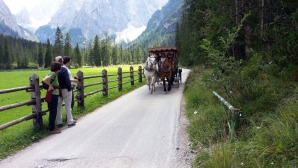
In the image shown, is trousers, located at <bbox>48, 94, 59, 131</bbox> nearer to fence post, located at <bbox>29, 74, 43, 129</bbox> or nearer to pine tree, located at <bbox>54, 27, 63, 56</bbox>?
fence post, located at <bbox>29, 74, 43, 129</bbox>

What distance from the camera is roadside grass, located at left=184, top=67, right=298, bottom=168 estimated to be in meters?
2.76

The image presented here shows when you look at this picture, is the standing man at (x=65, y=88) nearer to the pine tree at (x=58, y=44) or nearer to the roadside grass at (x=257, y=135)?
the roadside grass at (x=257, y=135)

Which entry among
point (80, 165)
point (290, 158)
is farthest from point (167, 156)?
point (290, 158)

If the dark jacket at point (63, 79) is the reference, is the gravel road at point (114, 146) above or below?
below

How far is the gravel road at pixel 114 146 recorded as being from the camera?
3758mm

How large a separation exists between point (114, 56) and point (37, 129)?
94503 millimetres

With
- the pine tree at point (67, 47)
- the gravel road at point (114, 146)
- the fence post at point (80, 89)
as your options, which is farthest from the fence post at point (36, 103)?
the pine tree at point (67, 47)

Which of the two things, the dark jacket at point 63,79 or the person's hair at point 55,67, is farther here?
the dark jacket at point 63,79

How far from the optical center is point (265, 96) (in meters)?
4.72

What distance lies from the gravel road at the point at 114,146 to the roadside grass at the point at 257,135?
555 millimetres

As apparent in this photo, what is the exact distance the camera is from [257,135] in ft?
10.9

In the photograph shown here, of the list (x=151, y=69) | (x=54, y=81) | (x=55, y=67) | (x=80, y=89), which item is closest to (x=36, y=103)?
(x=54, y=81)

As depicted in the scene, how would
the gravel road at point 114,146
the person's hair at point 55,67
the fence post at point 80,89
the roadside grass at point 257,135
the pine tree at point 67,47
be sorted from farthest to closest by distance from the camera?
the pine tree at point 67,47 < the fence post at point 80,89 < the person's hair at point 55,67 < the gravel road at point 114,146 < the roadside grass at point 257,135

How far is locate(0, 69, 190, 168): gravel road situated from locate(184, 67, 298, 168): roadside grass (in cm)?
56
